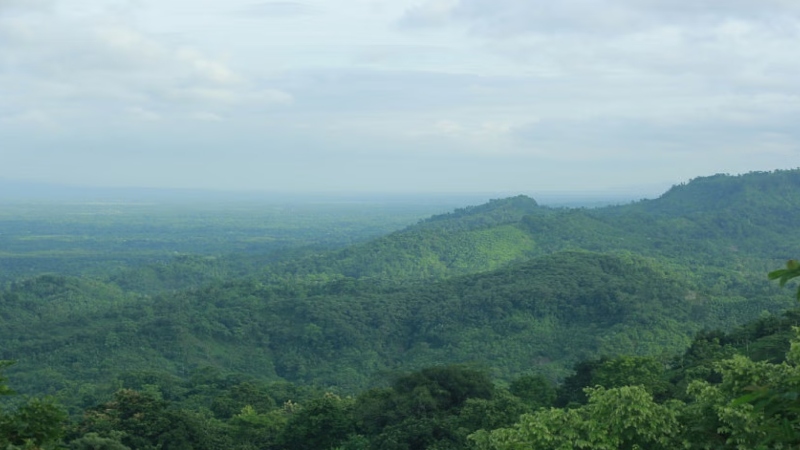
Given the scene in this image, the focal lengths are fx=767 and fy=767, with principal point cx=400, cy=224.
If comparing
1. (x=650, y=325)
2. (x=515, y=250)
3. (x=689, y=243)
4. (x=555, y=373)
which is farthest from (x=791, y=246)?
(x=555, y=373)

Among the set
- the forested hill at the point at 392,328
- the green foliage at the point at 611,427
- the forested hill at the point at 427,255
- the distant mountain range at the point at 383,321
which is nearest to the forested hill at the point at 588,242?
the forested hill at the point at 427,255

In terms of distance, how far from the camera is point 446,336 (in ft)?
190

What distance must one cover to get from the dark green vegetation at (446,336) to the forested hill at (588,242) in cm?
35

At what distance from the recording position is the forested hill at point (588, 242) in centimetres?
9050

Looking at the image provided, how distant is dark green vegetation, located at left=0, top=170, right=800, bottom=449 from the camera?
19.1 meters

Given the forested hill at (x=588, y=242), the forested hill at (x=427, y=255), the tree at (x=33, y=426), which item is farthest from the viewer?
the forested hill at (x=427, y=255)

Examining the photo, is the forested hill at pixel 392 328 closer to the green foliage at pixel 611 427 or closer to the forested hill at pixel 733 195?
the green foliage at pixel 611 427

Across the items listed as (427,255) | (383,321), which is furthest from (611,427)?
(427,255)

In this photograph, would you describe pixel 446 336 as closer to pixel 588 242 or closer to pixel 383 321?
pixel 383 321

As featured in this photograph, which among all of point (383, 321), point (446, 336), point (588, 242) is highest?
point (588, 242)

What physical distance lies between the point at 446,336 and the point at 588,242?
1702 inches

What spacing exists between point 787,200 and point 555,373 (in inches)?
3005

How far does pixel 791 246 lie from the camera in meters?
93.1

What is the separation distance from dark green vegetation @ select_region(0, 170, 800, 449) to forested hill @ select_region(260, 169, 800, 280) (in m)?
0.35
